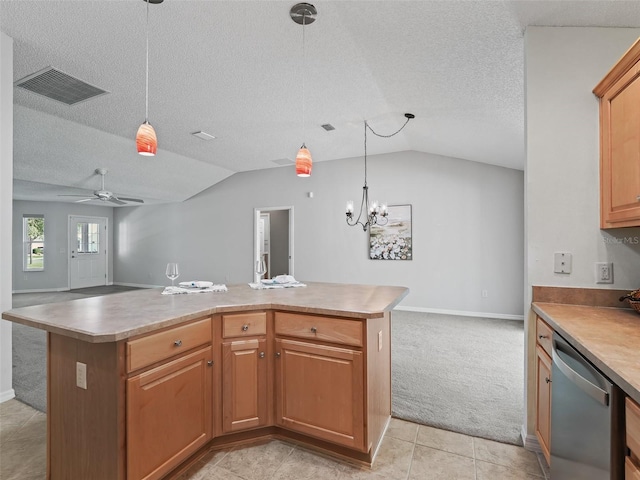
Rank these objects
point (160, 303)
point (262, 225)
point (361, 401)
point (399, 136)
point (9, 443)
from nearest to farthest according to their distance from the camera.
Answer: point (361, 401)
point (160, 303)
point (9, 443)
point (399, 136)
point (262, 225)

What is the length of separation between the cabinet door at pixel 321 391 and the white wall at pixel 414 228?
13.6ft

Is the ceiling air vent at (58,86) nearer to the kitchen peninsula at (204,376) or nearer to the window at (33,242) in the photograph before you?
the kitchen peninsula at (204,376)

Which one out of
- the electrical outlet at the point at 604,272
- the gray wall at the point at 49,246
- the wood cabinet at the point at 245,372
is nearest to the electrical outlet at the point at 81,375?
the wood cabinet at the point at 245,372

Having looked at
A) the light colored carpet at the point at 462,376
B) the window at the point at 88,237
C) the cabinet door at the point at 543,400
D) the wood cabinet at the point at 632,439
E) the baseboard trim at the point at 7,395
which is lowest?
the light colored carpet at the point at 462,376

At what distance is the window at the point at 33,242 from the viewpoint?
8.14 m

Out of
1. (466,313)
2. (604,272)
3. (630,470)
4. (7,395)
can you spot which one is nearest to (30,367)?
(7,395)

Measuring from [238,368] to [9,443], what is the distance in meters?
1.56

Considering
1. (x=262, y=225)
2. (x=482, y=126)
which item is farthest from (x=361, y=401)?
(x=262, y=225)

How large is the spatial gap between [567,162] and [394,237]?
13.0 ft

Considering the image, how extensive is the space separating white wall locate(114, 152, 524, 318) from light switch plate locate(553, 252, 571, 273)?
137 inches

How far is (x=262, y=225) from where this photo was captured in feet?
25.6

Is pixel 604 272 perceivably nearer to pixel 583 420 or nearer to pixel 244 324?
pixel 583 420

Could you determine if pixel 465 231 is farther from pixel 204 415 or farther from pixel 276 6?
pixel 204 415

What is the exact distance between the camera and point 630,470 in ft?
3.01
